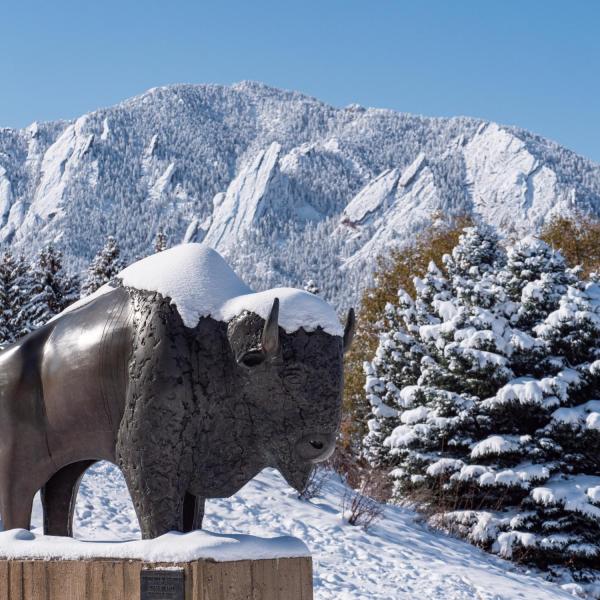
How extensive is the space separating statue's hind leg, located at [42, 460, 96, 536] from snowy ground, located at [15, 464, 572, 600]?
406cm

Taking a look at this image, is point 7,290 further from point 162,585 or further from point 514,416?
point 162,585

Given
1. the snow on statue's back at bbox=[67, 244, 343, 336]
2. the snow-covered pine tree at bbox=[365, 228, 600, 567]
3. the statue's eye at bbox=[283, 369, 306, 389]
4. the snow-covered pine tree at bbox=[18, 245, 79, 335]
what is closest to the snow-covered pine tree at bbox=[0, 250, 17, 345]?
the snow-covered pine tree at bbox=[18, 245, 79, 335]

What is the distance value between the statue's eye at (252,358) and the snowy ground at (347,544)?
518 cm

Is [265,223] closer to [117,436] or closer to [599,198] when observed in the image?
[599,198]

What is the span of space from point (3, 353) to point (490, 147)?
16754cm

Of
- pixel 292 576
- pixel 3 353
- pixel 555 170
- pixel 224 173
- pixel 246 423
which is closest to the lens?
pixel 292 576

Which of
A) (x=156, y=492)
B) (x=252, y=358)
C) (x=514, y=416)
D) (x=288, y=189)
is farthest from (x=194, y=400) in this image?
(x=288, y=189)

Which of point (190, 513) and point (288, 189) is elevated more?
point (288, 189)

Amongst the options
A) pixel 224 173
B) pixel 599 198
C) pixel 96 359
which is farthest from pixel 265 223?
pixel 96 359

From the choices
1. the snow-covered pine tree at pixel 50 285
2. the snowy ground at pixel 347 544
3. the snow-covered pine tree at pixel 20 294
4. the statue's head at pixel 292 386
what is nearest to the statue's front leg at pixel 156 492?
the statue's head at pixel 292 386

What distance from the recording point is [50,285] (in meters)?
27.8

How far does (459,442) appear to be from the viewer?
13.6 metres

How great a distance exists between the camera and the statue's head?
3.58 m

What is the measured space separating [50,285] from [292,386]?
25.5 metres
